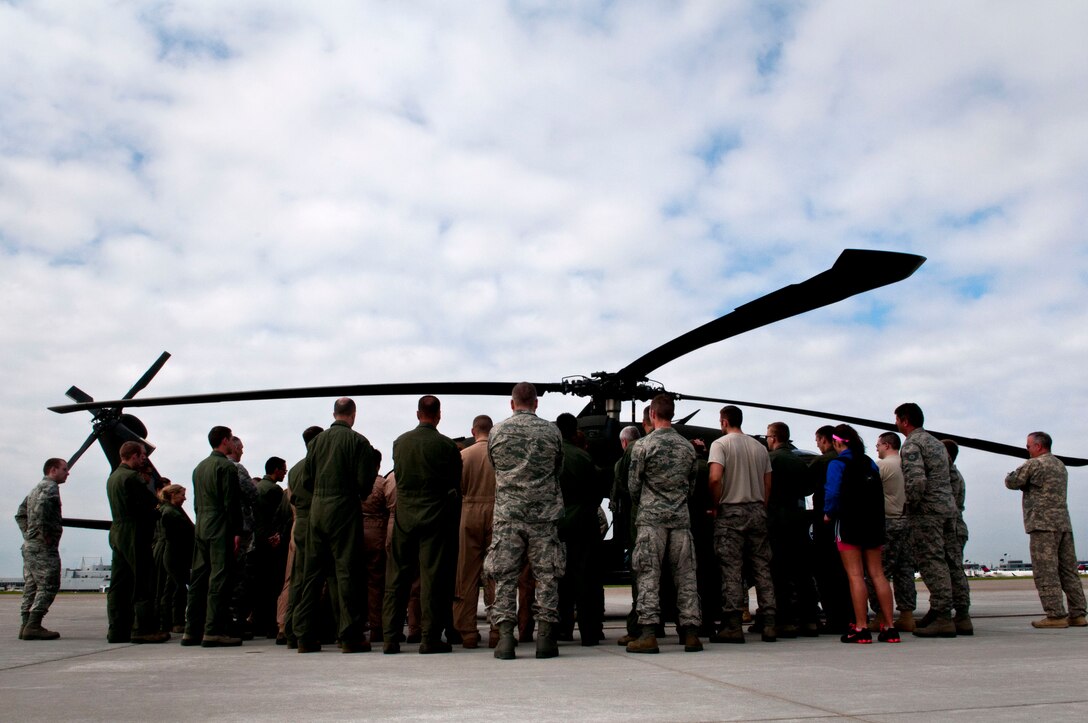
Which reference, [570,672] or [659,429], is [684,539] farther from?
[570,672]

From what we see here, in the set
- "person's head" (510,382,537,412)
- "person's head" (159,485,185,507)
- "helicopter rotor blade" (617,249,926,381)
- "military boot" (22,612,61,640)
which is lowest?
"military boot" (22,612,61,640)

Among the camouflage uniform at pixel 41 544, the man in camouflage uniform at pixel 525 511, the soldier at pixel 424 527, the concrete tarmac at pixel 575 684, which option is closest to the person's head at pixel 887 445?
the concrete tarmac at pixel 575 684

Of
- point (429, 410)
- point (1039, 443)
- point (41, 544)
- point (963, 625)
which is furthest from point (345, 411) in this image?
point (1039, 443)

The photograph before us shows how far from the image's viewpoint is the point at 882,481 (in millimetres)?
7008

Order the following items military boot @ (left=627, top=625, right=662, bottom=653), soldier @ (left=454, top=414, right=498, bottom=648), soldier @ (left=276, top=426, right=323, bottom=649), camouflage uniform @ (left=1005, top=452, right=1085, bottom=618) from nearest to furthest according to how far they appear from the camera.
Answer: military boot @ (left=627, top=625, right=662, bottom=653), soldier @ (left=276, top=426, right=323, bottom=649), soldier @ (left=454, top=414, right=498, bottom=648), camouflage uniform @ (left=1005, top=452, right=1085, bottom=618)

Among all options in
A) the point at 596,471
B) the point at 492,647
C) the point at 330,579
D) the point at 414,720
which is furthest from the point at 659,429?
the point at 414,720

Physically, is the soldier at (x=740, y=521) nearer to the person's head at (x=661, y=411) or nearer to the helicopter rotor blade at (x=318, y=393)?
the person's head at (x=661, y=411)

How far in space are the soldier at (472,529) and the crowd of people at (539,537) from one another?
2 centimetres

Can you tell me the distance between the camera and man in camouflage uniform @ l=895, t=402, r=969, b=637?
698cm

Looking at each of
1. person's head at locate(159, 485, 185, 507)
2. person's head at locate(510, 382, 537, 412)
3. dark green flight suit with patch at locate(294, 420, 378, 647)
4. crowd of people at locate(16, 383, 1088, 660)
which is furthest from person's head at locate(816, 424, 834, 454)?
person's head at locate(159, 485, 185, 507)

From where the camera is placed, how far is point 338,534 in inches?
248

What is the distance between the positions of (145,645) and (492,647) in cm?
283

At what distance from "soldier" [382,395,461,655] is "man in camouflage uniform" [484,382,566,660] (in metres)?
0.53

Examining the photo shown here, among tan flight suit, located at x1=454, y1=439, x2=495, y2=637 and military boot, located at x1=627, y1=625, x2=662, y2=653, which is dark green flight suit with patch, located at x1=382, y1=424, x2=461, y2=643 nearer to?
tan flight suit, located at x1=454, y1=439, x2=495, y2=637
